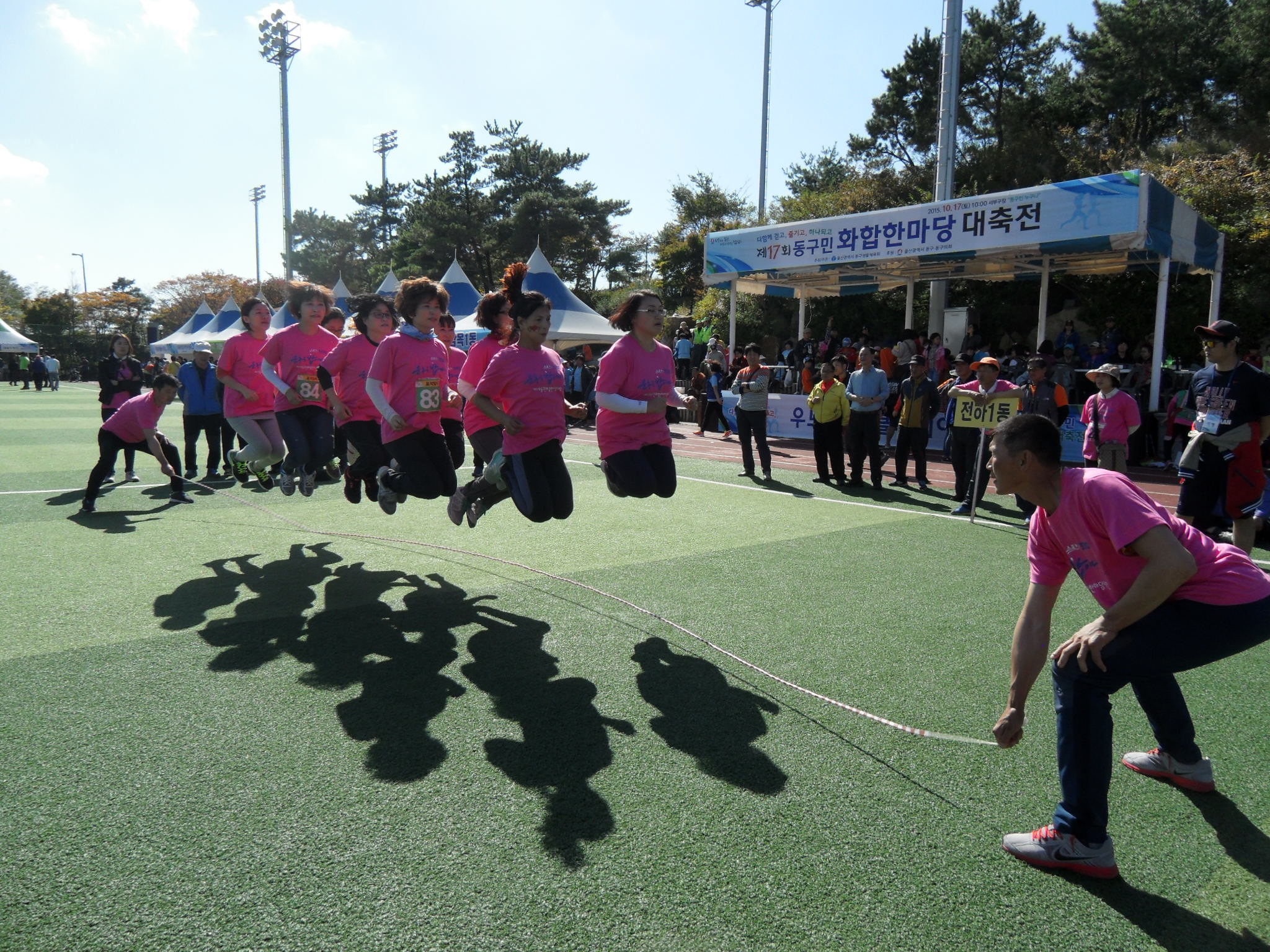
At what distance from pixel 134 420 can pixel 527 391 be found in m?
5.92

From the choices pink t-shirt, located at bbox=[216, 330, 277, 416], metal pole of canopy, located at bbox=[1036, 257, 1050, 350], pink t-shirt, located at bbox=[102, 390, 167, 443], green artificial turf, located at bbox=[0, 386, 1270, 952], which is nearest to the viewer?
green artificial turf, located at bbox=[0, 386, 1270, 952]

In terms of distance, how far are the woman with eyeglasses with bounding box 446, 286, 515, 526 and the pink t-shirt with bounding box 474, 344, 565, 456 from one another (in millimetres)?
276

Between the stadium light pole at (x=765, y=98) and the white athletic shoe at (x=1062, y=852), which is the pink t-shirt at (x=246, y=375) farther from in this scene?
the stadium light pole at (x=765, y=98)

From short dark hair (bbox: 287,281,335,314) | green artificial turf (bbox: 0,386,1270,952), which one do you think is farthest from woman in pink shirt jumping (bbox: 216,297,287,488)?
green artificial turf (bbox: 0,386,1270,952)

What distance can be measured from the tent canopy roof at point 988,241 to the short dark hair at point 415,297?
448 inches

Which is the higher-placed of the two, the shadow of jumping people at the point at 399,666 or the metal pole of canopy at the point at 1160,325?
the metal pole of canopy at the point at 1160,325

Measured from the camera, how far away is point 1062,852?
270 centimetres

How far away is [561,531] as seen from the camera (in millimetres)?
8055

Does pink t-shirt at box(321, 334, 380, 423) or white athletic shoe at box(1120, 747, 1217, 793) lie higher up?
pink t-shirt at box(321, 334, 380, 423)

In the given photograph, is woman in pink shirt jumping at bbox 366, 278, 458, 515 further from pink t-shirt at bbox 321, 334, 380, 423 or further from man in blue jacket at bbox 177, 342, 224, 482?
man in blue jacket at bbox 177, 342, 224, 482

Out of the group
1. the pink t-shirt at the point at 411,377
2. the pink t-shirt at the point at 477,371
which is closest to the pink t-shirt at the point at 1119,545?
the pink t-shirt at the point at 477,371

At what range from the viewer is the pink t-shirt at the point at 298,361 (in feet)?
23.4

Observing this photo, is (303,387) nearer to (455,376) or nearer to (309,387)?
(309,387)

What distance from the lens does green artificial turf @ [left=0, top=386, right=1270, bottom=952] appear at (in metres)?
2.47
